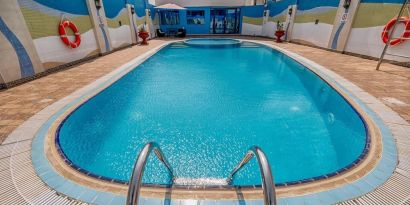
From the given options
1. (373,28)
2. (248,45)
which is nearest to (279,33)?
(248,45)

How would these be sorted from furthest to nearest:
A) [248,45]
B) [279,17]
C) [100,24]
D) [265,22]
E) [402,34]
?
[265,22] < [279,17] < [248,45] < [100,24] < [402,34]

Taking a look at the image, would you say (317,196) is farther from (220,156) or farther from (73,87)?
(73,87)

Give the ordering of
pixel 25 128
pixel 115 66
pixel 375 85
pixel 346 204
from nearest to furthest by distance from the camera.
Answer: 1. pixel 346 204
2. pixel 25 128
3. pixel 375 85
4. pixel 115 66

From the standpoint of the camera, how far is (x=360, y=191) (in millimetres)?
2176

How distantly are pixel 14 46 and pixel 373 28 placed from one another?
45.2 ft

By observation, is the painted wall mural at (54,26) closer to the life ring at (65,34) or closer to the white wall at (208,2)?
the life ring at (65,34)

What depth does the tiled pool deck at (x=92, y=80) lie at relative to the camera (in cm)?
219

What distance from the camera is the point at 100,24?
10664mm

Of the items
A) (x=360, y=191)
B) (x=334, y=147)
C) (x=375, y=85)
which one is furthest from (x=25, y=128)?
(x=375, y=85)

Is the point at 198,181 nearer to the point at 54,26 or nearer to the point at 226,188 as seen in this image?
the point at 226,188

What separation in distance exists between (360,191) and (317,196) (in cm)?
53

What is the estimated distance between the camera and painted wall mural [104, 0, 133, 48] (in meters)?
12.0

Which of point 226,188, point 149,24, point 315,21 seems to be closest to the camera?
point 226,188

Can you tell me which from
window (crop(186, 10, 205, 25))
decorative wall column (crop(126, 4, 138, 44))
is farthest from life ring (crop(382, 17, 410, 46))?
window (crop(186, 10, 205, 25))
